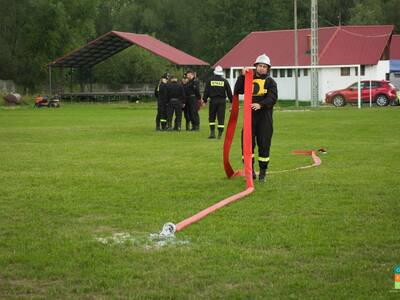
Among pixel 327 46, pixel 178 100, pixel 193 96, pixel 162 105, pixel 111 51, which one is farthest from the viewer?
pixel 111 51

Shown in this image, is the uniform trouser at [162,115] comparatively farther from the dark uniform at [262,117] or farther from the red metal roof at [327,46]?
the red metal roof at [327,46]

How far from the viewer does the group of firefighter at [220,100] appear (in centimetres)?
1118

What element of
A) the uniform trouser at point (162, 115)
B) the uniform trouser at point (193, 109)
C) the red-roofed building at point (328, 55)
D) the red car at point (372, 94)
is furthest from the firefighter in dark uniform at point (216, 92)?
the red-roofed building at point (328, 55)

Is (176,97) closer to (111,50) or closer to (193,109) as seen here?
(193,109)

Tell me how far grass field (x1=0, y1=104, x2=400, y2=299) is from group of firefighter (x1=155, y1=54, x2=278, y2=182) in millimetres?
744

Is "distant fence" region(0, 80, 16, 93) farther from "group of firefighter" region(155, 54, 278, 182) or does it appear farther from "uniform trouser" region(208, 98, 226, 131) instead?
"uniform trouser" region(208, 98, 226, 131)

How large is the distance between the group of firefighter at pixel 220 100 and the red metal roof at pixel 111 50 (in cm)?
3320

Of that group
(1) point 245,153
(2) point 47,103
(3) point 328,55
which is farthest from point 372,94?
(1) point 245,153

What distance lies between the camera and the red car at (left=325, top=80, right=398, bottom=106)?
42.6 m

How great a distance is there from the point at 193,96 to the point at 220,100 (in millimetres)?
3240

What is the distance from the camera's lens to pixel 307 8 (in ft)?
271

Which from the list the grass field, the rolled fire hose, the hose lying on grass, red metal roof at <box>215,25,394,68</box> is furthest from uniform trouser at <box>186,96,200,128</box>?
red metal roof at <box>215,25,394,68</box>

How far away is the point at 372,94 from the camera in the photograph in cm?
4297

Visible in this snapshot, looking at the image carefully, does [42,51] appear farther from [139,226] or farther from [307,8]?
[139,226]
